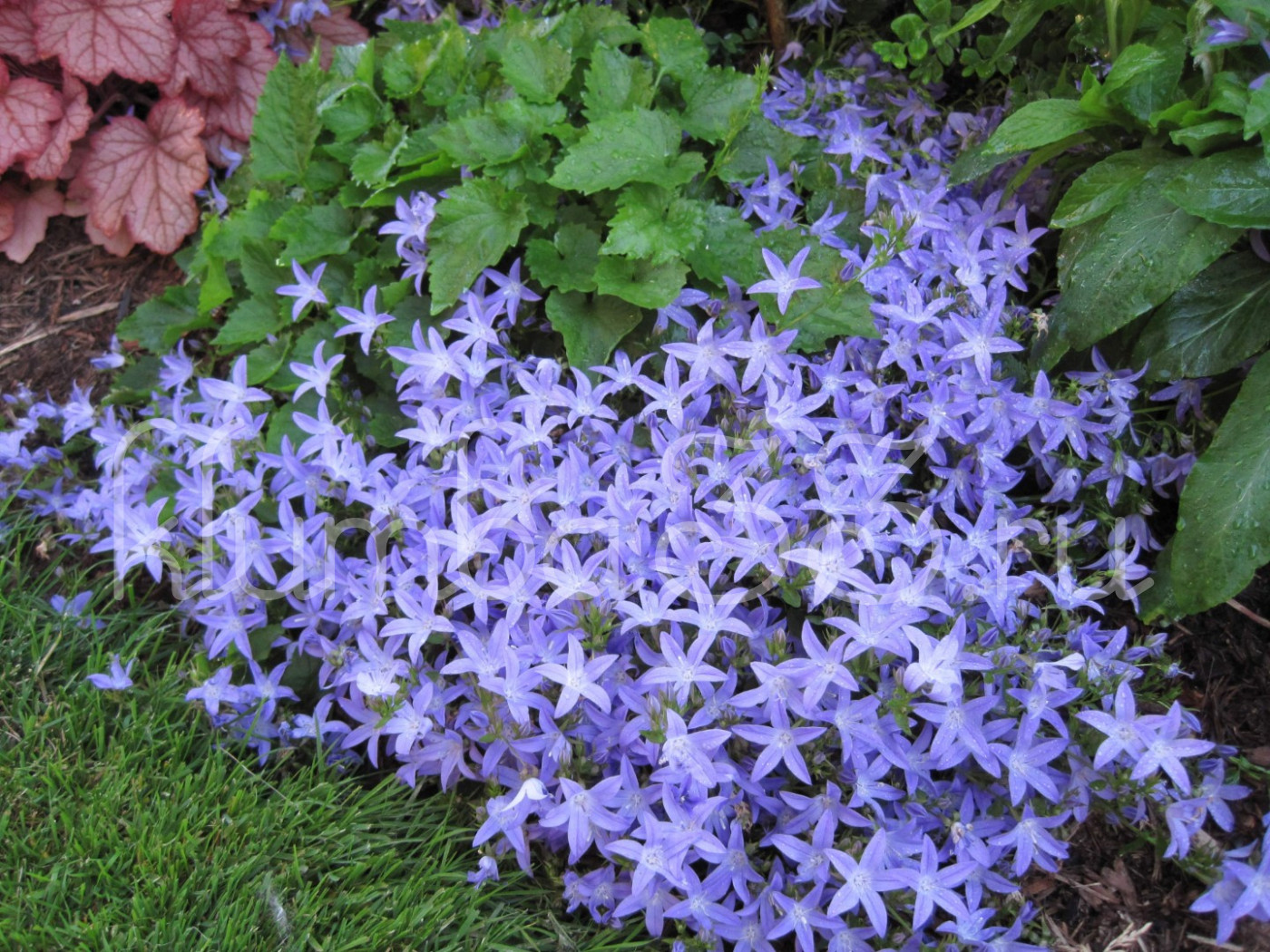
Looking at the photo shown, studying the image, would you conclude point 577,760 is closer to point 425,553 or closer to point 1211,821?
point 425,553

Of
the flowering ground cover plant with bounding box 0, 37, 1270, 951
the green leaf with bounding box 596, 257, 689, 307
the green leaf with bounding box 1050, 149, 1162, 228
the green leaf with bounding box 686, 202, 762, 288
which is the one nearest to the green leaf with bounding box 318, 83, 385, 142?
the flowering ground cover plant with bounding box 0, 37, 1270, 951

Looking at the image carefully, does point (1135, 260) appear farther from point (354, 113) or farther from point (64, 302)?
point (64, 302)

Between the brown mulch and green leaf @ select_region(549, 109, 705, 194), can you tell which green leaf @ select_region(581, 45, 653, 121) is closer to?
green leaf @ select_region(549, 109, 705, 194)

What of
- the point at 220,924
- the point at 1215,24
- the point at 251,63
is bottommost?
the point at 220,924

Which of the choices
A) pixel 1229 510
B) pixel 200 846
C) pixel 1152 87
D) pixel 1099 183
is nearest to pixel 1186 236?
pixel 1099 183

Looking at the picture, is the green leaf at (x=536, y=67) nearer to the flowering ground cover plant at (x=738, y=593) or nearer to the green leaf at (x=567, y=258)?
the green leaf at (x=567, y=258)

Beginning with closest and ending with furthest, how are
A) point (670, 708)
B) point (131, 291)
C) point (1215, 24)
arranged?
1. point (670, 708)
2. point (1215, 24)
3. point (131, 291)

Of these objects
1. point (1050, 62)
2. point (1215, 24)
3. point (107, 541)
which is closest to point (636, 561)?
point (107, 541)
